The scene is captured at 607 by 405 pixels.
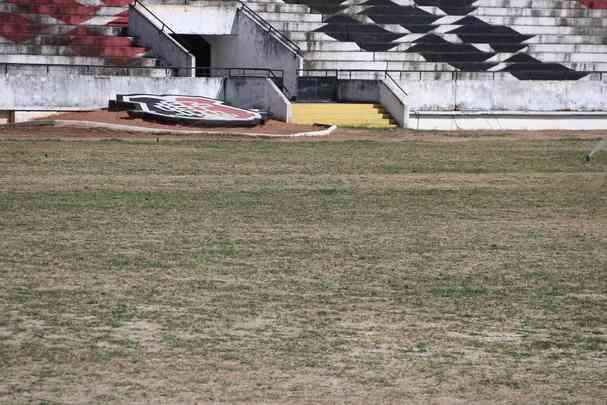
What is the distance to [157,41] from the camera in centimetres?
3438

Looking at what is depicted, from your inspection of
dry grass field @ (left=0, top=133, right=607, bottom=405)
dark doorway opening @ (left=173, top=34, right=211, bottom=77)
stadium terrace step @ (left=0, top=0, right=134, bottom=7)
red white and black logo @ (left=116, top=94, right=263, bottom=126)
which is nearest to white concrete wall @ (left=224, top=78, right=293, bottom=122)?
red white and black logo @ (left=116, top=94, right=263, bottom=126)

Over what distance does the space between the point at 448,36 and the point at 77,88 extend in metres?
13.1

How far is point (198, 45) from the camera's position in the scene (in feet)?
131

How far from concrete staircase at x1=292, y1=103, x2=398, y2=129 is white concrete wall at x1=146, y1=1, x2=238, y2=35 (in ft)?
18.4

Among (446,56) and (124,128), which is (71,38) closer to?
(124,128)

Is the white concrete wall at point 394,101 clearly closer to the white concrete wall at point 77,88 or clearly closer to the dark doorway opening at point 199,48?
the white concrete wall at point 77,88

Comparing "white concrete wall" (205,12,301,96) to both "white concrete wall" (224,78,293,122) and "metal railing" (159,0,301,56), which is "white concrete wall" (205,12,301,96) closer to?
"metal railing" (159,0,301,56)

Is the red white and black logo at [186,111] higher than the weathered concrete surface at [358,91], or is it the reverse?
the weathered concrete surface at [358,91]

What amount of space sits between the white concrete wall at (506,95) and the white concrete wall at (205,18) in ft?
20.3

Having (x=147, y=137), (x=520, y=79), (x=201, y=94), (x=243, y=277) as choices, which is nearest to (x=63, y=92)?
(x=201, y=94)

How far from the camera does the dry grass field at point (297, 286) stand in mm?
7941

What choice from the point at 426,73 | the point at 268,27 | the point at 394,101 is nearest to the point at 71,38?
the point at 268,27

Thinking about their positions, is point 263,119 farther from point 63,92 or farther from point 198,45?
point 198,45


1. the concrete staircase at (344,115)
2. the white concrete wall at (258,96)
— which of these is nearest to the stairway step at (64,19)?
the white concrete wall at (258,96)
